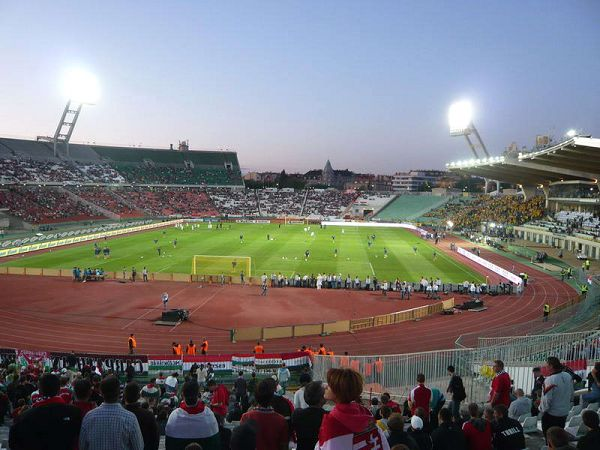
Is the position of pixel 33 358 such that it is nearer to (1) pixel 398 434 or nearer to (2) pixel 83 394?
(2) pixel 83 394

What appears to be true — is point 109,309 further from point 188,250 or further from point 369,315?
point 188,250

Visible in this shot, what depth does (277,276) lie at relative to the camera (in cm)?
3522

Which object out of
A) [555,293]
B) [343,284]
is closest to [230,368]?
[343,284]

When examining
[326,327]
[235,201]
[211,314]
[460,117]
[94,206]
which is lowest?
[211,314]

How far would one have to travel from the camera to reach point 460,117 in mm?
81062

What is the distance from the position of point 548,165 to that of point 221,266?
3554 cm

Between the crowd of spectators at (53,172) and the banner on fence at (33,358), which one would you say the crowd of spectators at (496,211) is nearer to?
the banner on fence at (33,358)

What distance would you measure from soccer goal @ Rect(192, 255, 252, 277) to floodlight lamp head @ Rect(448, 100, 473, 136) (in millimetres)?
54993

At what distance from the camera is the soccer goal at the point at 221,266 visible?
38094 mm

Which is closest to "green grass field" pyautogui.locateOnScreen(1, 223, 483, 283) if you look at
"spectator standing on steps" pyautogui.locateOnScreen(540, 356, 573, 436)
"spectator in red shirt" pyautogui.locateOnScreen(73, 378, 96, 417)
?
"spectator standing on steps" pyautogui.locateOnScreen(540, 356, 573, 436)

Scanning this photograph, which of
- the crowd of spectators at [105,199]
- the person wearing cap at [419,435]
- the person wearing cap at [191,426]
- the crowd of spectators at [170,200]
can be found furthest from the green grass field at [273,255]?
the person wearing cap at [191,426]

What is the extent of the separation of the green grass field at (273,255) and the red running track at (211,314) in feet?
18.4

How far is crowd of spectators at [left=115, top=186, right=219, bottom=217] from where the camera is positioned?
294ft

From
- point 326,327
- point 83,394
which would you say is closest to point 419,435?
point 83,394
